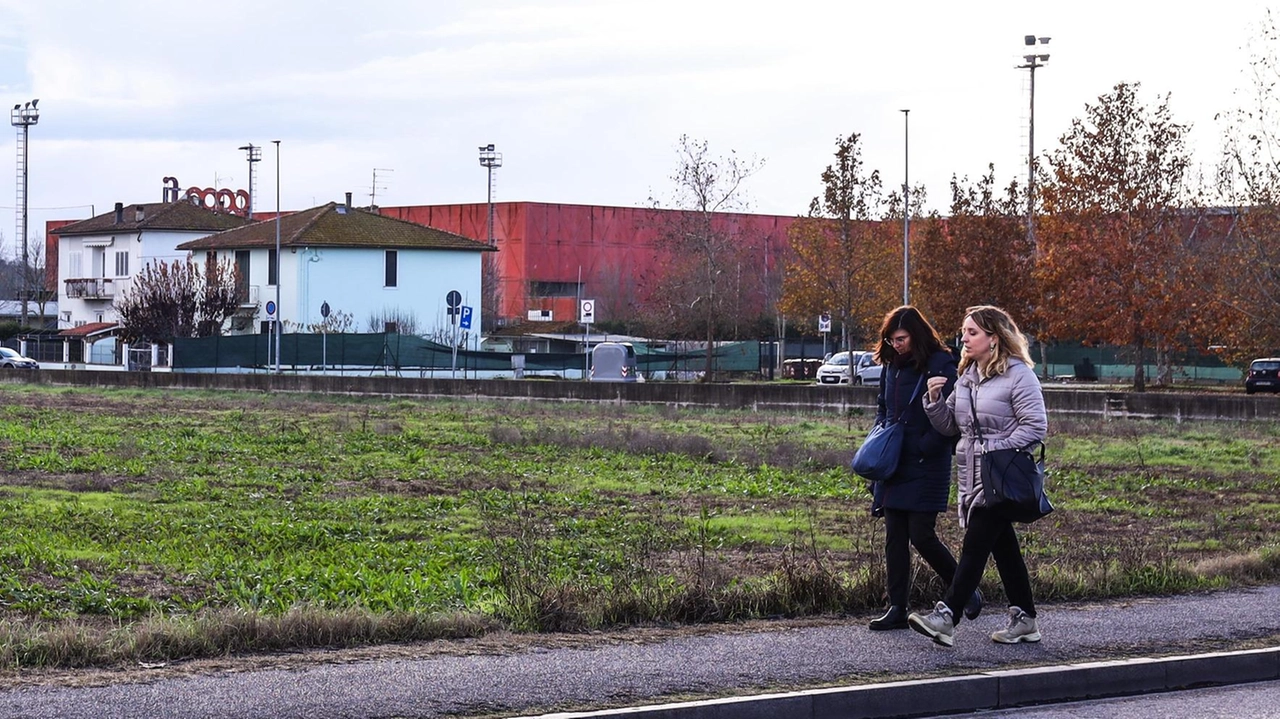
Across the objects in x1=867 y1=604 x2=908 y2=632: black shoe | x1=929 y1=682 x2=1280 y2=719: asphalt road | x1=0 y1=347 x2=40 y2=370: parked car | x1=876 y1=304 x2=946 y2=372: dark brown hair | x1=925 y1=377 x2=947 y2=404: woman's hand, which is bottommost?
x1=0 y1=347 x2=40 y2=370: parked car

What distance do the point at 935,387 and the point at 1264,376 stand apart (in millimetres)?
52780

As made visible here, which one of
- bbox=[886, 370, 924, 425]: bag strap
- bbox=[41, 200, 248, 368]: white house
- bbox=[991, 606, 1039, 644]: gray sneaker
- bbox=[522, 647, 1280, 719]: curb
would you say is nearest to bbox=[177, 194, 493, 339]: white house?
bbox=[41, 200, 248, 368]: white house

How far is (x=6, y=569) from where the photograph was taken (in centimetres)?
1180

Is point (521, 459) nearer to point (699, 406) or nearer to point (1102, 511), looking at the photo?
point (1102, 511)

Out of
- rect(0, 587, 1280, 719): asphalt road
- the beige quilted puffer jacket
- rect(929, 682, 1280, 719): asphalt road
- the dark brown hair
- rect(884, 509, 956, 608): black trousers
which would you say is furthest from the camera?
rect(884, 509, 956, 608): black trousers

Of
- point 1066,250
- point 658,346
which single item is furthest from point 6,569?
point 658,346

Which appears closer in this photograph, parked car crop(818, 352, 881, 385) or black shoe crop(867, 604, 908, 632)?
black shoe crop(867, 604, 908, 632)

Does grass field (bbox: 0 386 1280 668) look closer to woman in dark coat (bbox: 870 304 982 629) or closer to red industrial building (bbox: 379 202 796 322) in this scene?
woman in dark coat (bbox: 870 304 982 629)

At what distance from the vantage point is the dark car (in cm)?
5697

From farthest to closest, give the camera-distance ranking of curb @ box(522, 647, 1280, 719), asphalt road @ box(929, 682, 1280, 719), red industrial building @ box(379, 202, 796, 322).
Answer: red industrial building @ box(379, 202, 796, 322), asphalt road @ box(929, 682, 1280, 719), curb @ box(522, 647, 1280, 719)

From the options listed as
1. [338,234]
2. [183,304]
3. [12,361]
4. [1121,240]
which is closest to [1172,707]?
[1121,240]

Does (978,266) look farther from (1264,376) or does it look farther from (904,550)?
(904,550)

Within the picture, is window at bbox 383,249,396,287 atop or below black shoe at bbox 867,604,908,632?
atop

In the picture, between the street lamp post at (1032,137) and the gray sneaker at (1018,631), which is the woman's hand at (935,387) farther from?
the street lamp post at (1032,137)
